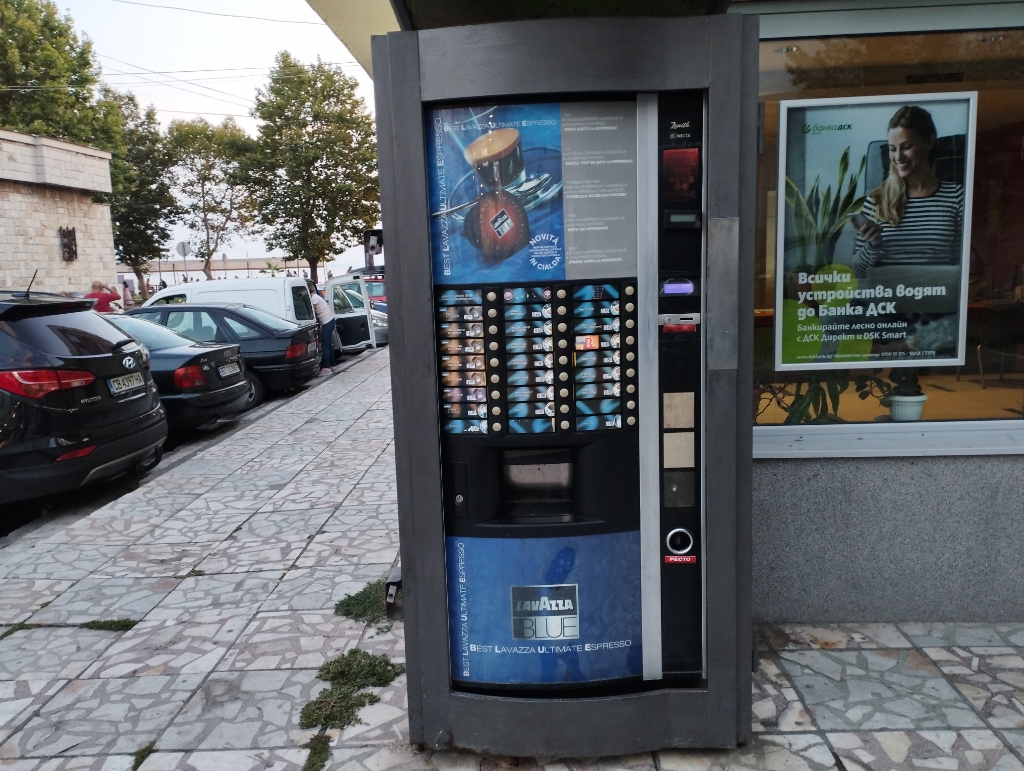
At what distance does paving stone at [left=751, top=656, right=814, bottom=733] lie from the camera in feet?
9.86

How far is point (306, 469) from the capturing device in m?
7.34

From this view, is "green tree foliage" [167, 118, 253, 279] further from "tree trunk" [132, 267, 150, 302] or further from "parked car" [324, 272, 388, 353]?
"parked car" [324, 272, 388, 353]

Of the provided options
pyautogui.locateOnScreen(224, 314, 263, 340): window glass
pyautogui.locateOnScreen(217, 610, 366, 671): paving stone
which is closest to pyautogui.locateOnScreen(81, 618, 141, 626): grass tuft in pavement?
pyautogui.locateOnScreen(217, 610, 366, 671): paving stone

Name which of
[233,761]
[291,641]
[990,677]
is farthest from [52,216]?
[990,677]

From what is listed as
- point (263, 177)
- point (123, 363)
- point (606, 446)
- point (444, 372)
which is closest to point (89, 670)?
point (444, 372)

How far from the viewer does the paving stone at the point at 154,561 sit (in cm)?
488

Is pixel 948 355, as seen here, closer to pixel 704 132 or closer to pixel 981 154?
pixel 981 154

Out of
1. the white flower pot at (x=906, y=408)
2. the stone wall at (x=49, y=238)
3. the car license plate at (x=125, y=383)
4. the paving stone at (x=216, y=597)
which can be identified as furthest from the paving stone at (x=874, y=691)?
the stone wall at (x=49, y=238)

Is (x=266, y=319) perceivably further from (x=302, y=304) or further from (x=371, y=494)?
(x=371, y=494)

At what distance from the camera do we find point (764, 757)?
2.82 metres

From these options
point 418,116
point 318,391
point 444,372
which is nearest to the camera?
point 418,116

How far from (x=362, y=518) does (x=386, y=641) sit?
6.76ft

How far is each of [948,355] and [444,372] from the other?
2.53 metres

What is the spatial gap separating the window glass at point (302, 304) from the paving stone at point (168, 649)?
9752 millimetres
